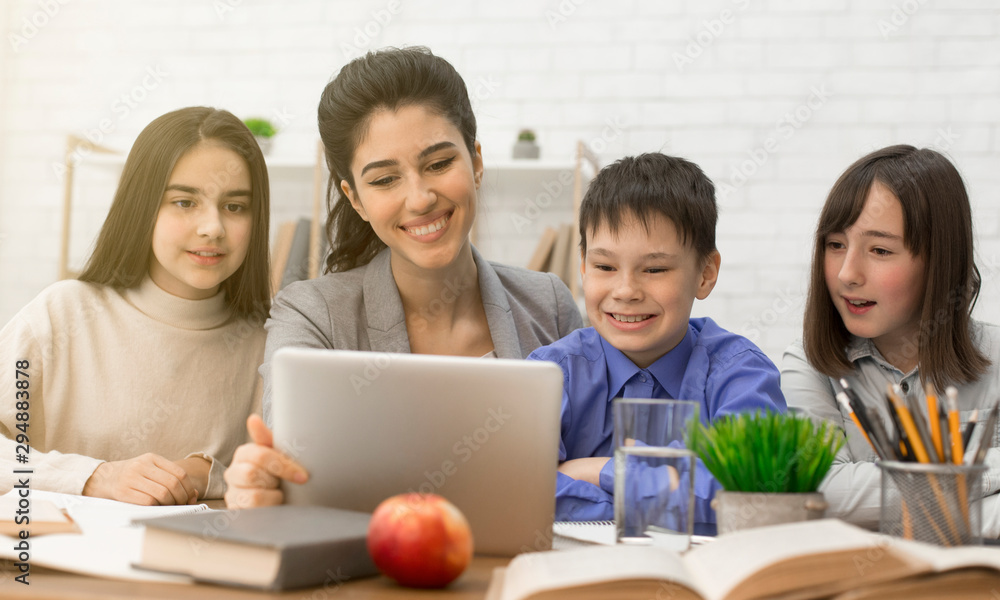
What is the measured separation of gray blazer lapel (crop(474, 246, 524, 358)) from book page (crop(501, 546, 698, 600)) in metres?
1.04

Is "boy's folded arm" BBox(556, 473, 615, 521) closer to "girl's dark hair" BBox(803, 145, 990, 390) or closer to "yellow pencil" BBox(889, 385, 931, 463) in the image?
"yellow pencil" BBox(889, 385, 931, 463)

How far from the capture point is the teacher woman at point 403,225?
1640mm

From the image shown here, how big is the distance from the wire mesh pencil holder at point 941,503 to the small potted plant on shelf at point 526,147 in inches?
103

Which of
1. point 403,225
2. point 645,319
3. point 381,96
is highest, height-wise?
point 381,96

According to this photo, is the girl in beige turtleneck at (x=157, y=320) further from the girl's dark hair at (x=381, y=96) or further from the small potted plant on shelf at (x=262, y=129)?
the small potted plant on shelf at (x=262, y=129)

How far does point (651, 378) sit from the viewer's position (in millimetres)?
1464

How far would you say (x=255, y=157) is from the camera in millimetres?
1827

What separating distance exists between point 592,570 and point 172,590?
35 centimetres

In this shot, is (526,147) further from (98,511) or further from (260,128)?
(98,511)
